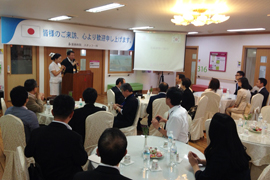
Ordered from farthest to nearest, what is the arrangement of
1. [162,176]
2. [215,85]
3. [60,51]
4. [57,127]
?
[60,51], [215,85], [162,176], [57,127]

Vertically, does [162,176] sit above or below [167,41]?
below

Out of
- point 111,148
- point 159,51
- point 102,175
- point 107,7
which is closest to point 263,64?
point 159,51

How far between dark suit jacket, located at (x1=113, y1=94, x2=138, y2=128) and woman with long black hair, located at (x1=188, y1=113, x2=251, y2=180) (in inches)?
84.0

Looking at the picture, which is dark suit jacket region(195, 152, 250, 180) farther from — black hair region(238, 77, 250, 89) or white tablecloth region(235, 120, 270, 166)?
Result: black hair region(238, 77, 250, 89)

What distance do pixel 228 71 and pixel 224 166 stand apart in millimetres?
8766

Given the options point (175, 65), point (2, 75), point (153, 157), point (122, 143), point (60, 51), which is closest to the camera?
point (122, 143)

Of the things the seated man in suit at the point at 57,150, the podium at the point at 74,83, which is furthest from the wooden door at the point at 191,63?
the seated man in suit at the point at 57,150

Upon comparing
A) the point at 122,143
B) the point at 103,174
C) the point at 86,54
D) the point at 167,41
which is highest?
the point at 167,41

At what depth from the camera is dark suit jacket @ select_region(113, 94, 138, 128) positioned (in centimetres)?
396

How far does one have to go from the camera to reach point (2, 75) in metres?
7.50

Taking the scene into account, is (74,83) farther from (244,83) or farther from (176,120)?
(176,120)

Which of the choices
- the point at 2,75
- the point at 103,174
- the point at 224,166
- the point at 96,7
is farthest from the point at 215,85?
the point at 2,75

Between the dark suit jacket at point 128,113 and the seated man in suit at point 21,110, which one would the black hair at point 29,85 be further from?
the dark suit jacket at point 128,113

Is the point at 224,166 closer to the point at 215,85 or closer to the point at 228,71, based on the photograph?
the point at 215,85
